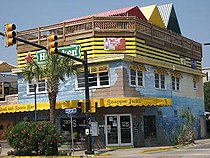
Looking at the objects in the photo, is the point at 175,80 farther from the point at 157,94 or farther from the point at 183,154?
the point at 183,154

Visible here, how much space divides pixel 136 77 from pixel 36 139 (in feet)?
30.8

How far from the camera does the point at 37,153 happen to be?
24.3 metres

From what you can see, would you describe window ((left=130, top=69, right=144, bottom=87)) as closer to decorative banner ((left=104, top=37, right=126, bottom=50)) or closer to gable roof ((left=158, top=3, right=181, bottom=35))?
decorative banner ((left=104, top=37, right=126, bottom=50))

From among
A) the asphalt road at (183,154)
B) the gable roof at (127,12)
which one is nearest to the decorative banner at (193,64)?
the gable roof at (127,12)

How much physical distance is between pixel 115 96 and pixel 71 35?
578cm

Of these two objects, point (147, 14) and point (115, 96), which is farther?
point (147, 14)

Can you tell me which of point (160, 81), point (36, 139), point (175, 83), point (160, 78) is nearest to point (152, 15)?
point (175, 83)

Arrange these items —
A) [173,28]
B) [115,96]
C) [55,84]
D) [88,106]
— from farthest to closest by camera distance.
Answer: [173,28] < [115,96] < [55,84] < [88,106]

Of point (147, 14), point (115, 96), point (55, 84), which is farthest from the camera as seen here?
point (147, 14)

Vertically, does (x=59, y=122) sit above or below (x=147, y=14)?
below

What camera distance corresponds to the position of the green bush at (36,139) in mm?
23750

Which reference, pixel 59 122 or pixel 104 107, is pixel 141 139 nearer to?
pixel 104 107

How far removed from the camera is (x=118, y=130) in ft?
95.7

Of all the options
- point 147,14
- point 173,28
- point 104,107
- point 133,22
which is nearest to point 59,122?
point 104,107
